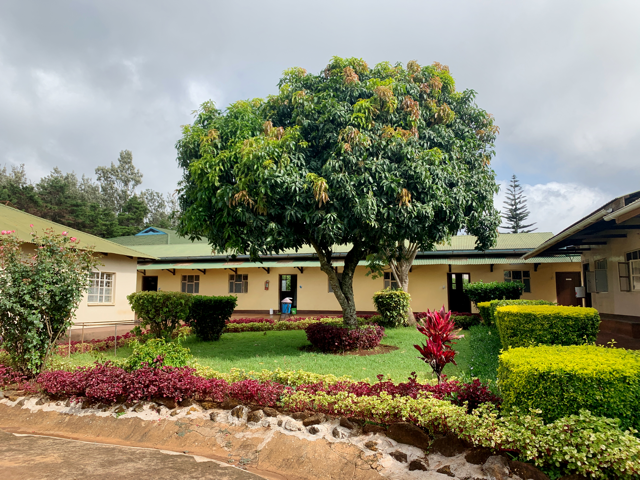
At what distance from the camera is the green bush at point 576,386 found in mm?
3373

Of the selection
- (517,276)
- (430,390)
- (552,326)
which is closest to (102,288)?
(430,390)

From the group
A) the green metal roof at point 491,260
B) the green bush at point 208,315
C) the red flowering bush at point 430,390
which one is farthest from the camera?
the green metal roof at point 491,260

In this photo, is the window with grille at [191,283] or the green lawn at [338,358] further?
the window with grille at [191,283]

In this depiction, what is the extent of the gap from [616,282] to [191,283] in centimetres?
1856

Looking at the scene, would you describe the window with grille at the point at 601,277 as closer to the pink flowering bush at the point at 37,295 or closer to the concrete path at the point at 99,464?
the concrete path at the point at 99,464

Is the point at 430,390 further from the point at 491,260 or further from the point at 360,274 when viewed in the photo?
the point at 360,274

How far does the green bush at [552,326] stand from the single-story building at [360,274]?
1144cm

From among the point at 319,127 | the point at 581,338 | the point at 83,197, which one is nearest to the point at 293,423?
the point at 581,338

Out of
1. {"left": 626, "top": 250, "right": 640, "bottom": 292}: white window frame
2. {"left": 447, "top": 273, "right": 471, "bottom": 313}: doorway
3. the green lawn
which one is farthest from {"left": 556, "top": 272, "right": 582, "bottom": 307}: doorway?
{"left": 626, "top": 250, "right": 640, "bottom": 292}: white window frame

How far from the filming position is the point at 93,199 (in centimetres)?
4619

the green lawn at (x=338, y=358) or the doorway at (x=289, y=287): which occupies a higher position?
the doorway at (x=289, y=287)

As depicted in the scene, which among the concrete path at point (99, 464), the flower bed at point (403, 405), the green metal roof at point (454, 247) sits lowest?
the concrete path at point (99, 464)

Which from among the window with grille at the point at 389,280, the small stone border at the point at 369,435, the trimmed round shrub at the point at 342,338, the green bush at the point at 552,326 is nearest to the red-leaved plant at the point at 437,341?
the small stone border at the point at 369,435

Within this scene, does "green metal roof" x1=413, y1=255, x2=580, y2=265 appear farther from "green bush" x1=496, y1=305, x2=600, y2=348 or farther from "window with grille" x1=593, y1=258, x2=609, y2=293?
"green bush" x1=496, y1=305, x2=600, y2=348
